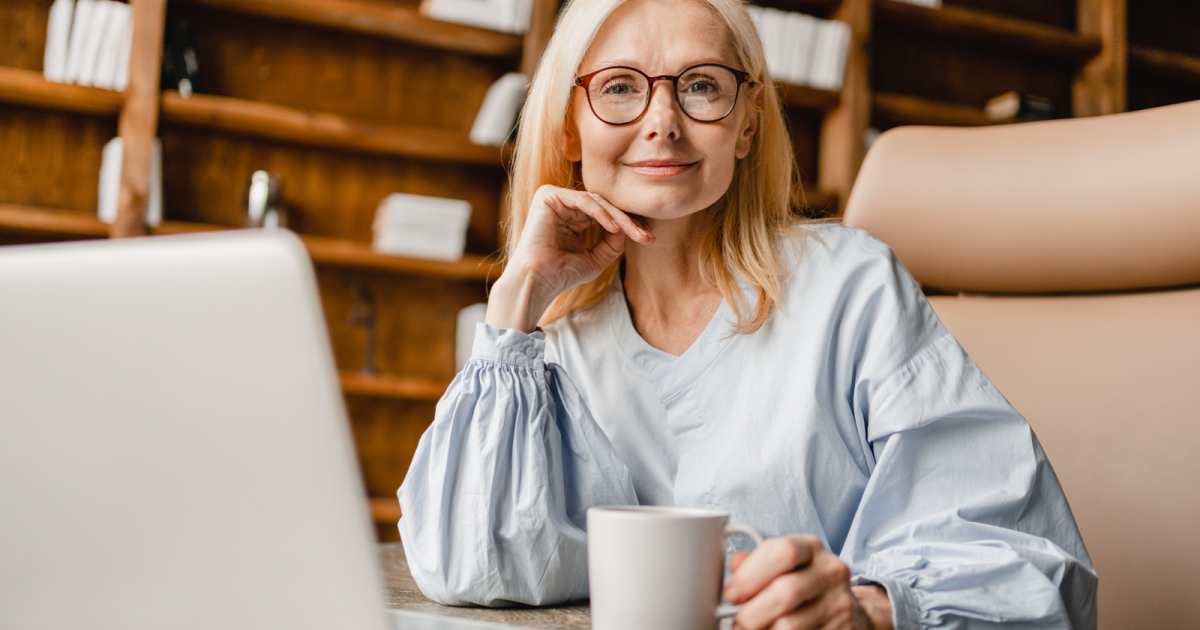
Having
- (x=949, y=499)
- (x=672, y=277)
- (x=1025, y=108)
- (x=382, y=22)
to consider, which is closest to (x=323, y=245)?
(x=382, y=22)

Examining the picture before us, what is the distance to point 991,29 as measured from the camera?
9.92 ft

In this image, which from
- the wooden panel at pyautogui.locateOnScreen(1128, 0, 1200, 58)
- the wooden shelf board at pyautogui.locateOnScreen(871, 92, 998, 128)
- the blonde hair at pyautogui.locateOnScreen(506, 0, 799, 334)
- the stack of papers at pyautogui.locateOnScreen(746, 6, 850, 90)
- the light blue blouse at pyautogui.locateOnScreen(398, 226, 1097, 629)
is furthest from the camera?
the wooden panel at pyautogui.locateOnScreen(1128, 0, 1200, 58)

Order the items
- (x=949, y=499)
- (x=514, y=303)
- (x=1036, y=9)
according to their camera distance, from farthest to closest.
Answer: (x=1036, y=9) < (x=514, y=303) < (x=949, y=499)

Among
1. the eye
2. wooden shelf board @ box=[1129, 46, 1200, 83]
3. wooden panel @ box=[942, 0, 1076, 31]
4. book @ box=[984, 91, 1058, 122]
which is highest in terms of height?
wooden panel @ box=[942, 0, 1076, 31]

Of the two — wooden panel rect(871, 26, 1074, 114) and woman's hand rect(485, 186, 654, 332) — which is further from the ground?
wooden panel rect(871, 26, 1074, 114)

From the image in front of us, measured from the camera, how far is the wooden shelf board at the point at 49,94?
2.17 metres

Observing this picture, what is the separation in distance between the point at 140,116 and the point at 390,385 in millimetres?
991

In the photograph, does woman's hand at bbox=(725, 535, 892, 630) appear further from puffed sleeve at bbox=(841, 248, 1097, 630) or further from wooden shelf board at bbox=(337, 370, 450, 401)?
wooden shelf board at bbox=(337, 370, 450, 401)

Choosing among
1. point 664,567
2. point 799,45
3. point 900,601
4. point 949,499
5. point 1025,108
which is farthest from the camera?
point 1025,108

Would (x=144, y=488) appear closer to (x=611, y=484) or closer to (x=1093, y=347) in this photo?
(x=611, y=484)

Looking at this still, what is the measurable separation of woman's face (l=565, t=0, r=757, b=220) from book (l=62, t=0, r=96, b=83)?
72.7 inches

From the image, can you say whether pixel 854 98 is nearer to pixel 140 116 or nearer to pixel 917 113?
pixel 917 113

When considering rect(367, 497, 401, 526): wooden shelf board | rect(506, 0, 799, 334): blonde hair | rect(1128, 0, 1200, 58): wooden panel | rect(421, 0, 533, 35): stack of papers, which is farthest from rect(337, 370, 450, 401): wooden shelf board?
rect(1128, 0, 1200, 58): wooden panel

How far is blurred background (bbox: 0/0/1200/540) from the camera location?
2.25 meters
